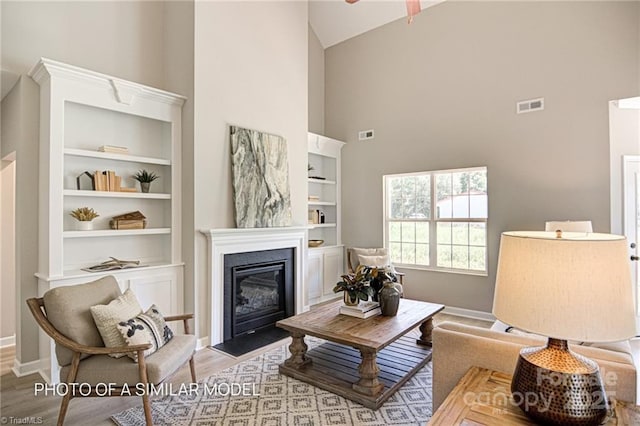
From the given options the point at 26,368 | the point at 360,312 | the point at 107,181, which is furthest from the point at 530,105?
the point at 26,368

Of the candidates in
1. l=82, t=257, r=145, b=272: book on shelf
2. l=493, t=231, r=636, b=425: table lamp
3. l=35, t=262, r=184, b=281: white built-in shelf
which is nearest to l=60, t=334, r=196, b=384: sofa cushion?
l=35, t=262, r=184, b=281: white built-in shelf

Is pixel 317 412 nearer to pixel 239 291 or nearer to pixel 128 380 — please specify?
pixel 128 380

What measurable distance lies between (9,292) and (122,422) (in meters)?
2.76

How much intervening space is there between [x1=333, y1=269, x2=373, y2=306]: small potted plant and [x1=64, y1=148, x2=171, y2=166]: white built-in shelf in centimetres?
228

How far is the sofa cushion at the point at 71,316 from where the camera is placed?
225 cm

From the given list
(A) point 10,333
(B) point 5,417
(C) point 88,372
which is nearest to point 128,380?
(C) point 88,372

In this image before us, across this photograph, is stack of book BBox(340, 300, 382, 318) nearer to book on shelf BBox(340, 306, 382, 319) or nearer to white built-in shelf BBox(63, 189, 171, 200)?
book on shelf BBox(340, 306, 382, 319)

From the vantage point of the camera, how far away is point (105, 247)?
3.51 meters

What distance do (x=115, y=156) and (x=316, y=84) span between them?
3.99 m

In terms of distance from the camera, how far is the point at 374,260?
17.0ft

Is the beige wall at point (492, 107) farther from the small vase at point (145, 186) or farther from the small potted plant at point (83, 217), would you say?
the small potted plant at point (83, 217)

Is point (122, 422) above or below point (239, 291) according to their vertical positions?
below

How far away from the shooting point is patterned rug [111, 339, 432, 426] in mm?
2381

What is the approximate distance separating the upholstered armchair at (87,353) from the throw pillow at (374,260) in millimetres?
3214
